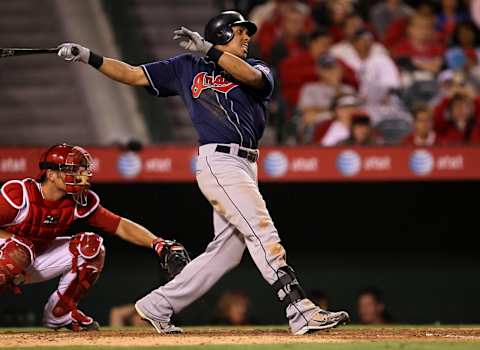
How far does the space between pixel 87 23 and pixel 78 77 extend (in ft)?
1.67

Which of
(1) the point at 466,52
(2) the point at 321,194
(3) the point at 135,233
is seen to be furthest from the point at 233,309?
(1) the point at 466,52

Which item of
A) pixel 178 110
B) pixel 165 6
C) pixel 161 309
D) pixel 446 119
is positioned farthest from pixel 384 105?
pixel 161 309

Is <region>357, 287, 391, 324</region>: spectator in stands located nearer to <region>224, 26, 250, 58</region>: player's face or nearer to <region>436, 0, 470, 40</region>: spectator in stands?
<region>436, 0, 470, 40</region>: spectator in stands

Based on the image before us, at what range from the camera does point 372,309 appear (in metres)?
8.48

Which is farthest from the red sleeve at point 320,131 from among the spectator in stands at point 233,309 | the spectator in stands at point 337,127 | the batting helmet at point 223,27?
the batting helmet at point 223,27

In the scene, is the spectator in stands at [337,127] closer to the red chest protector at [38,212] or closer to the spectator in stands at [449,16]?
the spectator in stands at [449,16]

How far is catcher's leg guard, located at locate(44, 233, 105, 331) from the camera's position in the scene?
5633mm

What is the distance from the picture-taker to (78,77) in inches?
372

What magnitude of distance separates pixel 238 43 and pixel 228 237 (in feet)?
3.21

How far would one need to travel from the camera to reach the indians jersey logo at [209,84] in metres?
5.18

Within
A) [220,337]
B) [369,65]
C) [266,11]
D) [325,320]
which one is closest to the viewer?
[325,320]

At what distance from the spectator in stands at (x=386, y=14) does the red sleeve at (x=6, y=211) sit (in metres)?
5.30

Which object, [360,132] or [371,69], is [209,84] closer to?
[360,132]

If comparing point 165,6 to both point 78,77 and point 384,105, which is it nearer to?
point 78,77
